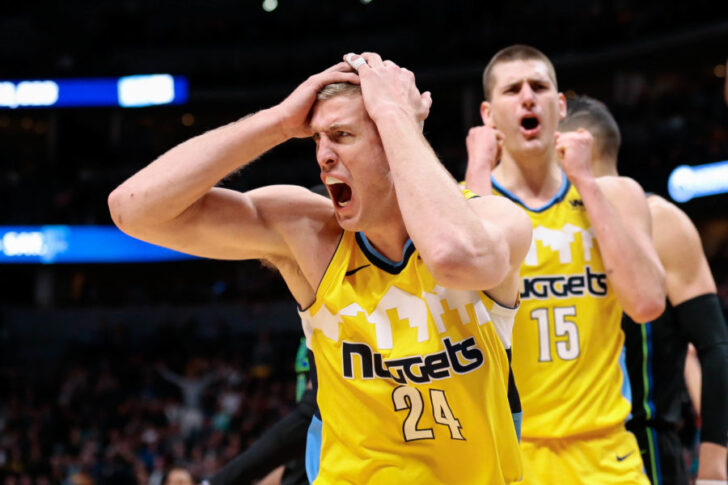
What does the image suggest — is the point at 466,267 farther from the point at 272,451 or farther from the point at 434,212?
the point at 272,451

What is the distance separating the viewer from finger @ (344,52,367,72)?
8.00ft

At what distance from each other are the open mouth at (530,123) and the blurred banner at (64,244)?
64.8 ft

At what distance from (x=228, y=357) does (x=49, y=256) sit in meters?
6.28

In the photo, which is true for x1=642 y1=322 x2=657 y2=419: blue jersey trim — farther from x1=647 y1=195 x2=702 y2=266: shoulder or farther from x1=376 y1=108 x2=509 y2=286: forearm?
x1=376 y1=108 x2=509 y2=286: forearm

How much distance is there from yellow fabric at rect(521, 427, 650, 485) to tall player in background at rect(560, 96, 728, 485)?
385mm

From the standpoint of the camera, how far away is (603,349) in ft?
10.5

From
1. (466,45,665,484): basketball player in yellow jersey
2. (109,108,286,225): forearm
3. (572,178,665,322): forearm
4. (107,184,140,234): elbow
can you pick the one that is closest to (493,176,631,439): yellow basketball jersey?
(466,45,665,484): basketball player in yellow jersey

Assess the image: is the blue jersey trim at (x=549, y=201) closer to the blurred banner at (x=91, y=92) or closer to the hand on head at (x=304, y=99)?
the hand on head at (x=304, y=99)

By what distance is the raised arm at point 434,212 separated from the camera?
2.12m

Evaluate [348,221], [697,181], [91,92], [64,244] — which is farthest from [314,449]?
[91,92]

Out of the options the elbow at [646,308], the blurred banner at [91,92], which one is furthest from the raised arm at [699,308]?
the blurred banner at [91,92]

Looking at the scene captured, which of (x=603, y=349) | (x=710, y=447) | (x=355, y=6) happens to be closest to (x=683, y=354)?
(x=710, y=447)

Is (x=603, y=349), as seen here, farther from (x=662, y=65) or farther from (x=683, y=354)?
(x=662, y=65)

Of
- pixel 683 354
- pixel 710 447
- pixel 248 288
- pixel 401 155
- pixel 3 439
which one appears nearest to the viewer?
pixel 401 155
